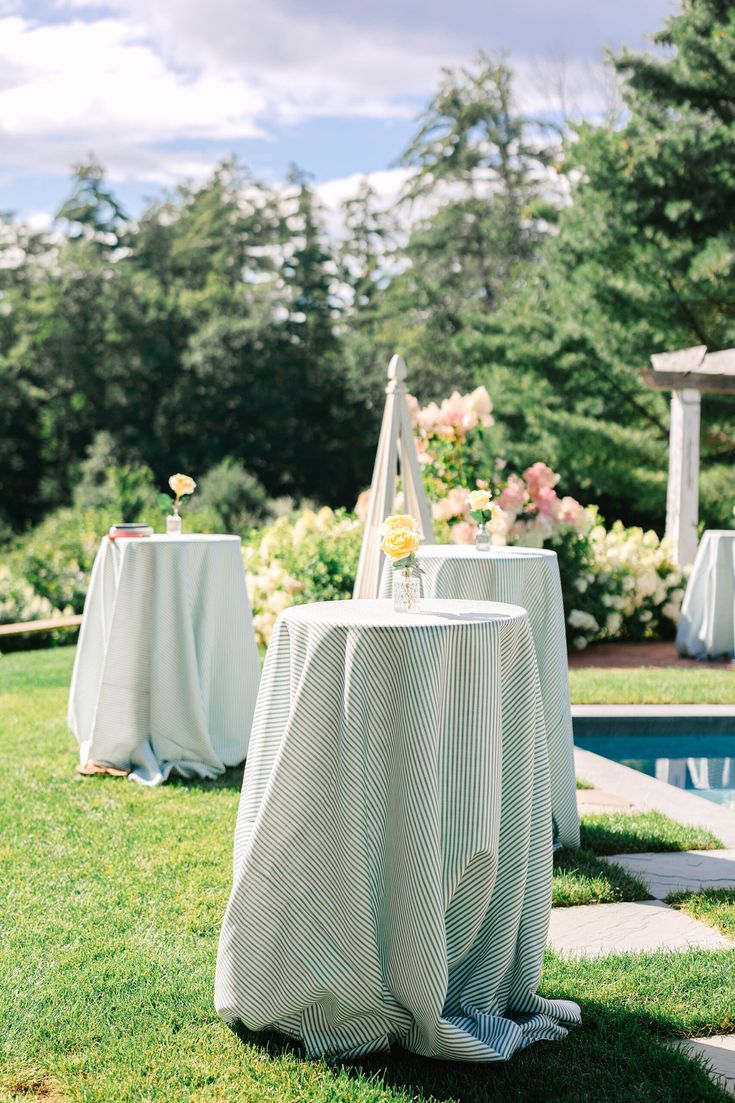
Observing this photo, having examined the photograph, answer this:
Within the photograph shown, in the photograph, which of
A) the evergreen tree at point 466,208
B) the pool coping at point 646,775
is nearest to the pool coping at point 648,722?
the pool coping at point 646,775

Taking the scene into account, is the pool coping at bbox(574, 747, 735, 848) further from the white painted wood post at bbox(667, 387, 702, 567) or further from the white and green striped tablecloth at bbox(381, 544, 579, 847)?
the white painted wood post at bbox(667, 387, 702, 567)

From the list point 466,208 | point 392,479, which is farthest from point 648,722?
point 466,208

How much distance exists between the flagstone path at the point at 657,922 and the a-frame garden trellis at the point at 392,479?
2.50 meters

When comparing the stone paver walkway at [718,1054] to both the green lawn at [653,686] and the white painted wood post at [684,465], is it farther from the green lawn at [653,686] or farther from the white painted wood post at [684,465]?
the white painted wood post at [684,465]

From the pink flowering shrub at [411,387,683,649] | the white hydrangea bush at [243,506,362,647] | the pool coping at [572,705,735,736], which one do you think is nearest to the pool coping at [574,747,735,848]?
the pool coping at [572,705,735,736]

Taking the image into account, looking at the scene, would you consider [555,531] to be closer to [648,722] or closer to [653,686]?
[653,686]

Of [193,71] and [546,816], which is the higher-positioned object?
Result: [193,71]

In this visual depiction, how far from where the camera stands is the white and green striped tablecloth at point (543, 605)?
397cm

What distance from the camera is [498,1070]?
257 cm

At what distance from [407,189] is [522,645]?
26.7 metres

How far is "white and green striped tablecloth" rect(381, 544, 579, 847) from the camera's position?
3.97 metres

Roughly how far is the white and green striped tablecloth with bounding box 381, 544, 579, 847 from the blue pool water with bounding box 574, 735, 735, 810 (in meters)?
2.29

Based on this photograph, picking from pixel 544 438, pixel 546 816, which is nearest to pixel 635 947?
pixel 546 816

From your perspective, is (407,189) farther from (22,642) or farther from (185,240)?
(22,642)
